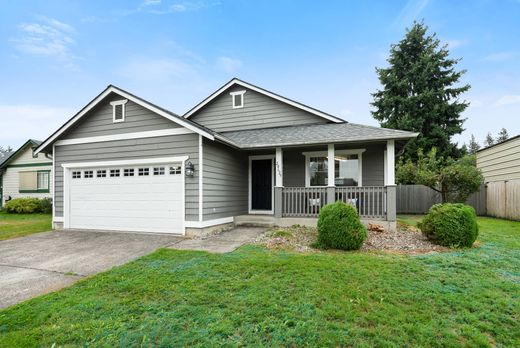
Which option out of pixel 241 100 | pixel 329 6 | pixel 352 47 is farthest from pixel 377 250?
pixel 352 47

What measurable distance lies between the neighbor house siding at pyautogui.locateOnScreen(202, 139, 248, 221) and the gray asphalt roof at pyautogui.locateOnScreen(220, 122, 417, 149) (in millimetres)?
677

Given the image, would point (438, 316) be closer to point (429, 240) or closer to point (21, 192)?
point (429, 240)

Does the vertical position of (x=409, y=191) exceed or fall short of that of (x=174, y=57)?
it falls short

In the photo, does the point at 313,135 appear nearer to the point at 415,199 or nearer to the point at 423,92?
the point at 415,199

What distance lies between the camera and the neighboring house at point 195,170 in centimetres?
814

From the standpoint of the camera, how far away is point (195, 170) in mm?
7961

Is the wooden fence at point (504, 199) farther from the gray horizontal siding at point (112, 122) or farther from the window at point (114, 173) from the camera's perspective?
the window at point (114, 173)

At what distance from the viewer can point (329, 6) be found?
1140 centimetres

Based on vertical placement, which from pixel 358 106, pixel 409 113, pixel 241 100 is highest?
pixel 358 106

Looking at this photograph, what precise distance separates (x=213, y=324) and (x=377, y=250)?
4.50m

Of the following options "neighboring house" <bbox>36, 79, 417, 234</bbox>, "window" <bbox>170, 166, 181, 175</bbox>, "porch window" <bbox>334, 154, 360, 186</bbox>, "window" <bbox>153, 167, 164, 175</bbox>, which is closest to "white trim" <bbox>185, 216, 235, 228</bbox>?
"neighboring house" <bbox>36, 79, 417, 234</bbox>

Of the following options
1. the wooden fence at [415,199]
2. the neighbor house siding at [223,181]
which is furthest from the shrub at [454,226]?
the wooden fence at [415,199]

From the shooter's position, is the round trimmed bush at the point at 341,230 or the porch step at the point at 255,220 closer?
the round trimmed bush at the point at 341,230

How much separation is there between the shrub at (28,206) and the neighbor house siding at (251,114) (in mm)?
11476
